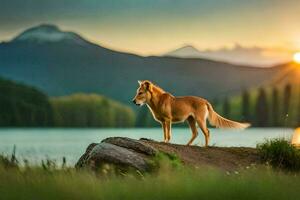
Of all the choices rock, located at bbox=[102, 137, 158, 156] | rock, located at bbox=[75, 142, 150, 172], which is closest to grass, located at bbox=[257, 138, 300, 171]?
rock, located at bbox=[102, 137, 158, 156]

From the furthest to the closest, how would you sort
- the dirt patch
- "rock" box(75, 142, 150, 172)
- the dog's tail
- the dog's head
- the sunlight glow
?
the dog's tail → the sunlight glow → the dog's head → the dirt patch → "rock" box(75, 142, 150, 172)

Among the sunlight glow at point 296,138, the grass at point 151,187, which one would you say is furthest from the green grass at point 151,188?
the sunlight glow at point 296,138

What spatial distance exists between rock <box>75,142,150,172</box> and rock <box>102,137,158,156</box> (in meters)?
0.35

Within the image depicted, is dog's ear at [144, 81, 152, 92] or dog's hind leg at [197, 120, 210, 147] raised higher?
dog's ear at [144, 81, 152, 92]

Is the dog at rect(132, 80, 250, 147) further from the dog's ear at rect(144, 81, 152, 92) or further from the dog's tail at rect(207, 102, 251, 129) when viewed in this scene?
the dog's tail at rect(207, 102, 251, 129)

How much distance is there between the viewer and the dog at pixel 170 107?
60.2 feet

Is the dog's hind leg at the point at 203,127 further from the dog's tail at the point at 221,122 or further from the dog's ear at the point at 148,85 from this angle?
the dog's ear at the point at 148,85

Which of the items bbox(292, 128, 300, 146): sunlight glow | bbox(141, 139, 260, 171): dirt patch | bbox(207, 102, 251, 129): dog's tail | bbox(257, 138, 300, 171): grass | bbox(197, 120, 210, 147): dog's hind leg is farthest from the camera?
bbox(207, 102, 251, 129): dog's tail

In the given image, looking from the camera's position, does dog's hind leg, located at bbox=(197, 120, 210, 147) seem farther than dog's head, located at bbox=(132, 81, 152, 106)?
Yes

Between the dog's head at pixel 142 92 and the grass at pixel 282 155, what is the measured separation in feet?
10.0

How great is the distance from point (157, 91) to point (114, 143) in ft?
6.09

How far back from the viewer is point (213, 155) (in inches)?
739

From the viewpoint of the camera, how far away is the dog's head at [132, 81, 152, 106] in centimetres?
1825

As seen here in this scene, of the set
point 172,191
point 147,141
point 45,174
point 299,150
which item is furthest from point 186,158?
point 172,191
